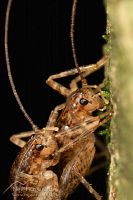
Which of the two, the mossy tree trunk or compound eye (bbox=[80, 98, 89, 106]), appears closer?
the mossy tree trunk

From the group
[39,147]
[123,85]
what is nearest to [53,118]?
[39,147]

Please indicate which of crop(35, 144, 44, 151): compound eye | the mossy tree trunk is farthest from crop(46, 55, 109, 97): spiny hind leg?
the mossy tree trunk

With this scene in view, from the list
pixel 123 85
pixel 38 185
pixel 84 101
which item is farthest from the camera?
pixel 38 185

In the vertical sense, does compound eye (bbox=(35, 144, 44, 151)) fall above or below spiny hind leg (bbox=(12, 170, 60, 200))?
above

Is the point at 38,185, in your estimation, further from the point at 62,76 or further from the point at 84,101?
the point at 62,76

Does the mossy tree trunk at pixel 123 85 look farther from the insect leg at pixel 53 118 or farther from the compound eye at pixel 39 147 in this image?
the insect leg at pixel 53 118

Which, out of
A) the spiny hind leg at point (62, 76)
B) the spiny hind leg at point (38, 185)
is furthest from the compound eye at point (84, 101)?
the spiny hind leg at point (38, 185)

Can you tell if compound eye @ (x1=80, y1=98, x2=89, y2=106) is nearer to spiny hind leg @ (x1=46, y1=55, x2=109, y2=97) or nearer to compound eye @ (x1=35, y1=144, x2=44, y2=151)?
spiny hind leg @ (x1=46, y1=55, x2=109, y2=97)

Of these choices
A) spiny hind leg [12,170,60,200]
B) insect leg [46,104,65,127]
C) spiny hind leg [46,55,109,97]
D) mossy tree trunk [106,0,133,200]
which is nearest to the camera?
mossy tree trunk [106,0,133,200]

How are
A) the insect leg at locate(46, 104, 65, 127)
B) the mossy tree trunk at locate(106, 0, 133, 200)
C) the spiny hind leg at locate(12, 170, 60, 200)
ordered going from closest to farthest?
the mossy tree trunk at locate(106, 0, 133, 200) → the spiny hind leg at locate(12, 170, 60, 200) → the insect leg at locate(46, 104, 65, 127)
